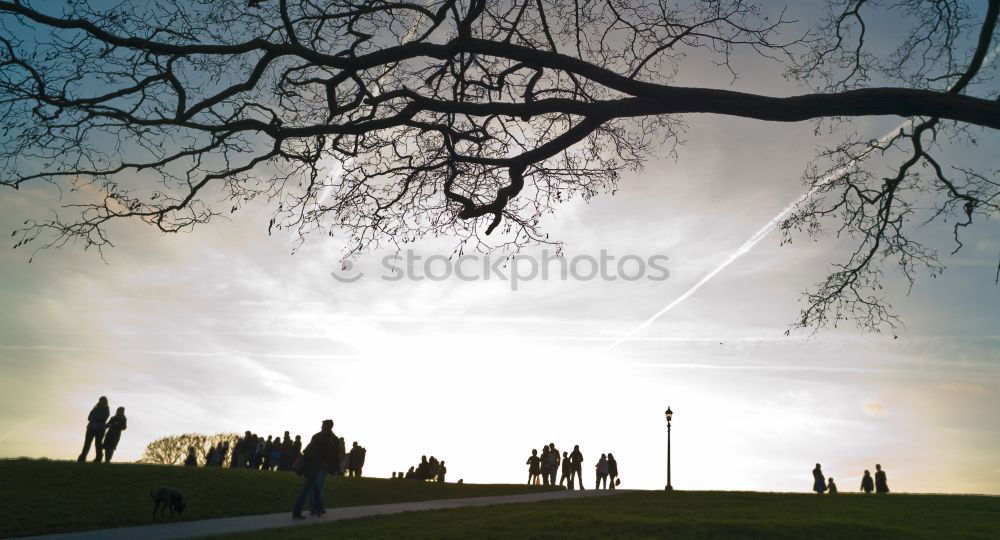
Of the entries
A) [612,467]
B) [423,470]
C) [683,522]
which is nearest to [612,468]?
[612,467]

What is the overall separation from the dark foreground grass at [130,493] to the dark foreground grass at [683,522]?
16.0ft

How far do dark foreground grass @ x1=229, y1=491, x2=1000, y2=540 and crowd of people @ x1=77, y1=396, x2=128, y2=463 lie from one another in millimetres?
10742

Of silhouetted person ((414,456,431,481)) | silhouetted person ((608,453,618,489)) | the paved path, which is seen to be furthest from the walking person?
the paved path

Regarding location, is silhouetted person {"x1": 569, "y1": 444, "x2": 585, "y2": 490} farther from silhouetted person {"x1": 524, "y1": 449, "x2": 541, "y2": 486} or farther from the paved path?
the paved path

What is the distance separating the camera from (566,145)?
1133 cm

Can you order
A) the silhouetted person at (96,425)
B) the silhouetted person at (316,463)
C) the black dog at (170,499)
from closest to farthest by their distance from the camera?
the silhouetted person at (316,463), the black dog at (170,499), the silhouetted person at (96,425)

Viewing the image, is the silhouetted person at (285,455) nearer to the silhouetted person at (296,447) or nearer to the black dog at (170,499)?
the silhouetted person at (296,447)

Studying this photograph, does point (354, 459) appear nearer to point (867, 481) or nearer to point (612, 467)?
point (612, 467)

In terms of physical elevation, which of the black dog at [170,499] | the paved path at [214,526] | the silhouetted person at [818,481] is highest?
the silhouetted person at [818,481]

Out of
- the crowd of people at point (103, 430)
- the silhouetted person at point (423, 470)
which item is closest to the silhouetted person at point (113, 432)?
the crowd of people at point (103, 430)

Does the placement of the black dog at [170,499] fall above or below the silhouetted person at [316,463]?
below

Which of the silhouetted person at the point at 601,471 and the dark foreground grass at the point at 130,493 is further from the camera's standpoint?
the silhouetted person at the point at 601,471

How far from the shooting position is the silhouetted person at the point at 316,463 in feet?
49.3

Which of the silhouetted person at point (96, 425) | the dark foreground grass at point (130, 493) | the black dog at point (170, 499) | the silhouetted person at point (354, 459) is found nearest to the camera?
the dark foreground grass at point (130, 493)
